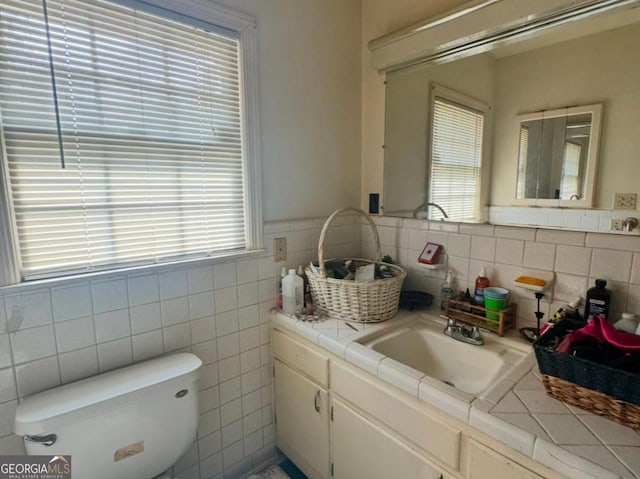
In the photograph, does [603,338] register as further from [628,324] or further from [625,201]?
[625,201]

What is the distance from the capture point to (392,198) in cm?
188

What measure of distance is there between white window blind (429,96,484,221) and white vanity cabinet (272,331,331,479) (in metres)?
0.94

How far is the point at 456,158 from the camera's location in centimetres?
169

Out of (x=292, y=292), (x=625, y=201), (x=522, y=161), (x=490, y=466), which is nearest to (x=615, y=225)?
(x=625, y=201)

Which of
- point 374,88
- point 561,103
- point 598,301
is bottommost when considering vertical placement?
point 598,301

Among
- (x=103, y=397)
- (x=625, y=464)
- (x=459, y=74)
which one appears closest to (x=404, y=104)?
(x=459, y=74)

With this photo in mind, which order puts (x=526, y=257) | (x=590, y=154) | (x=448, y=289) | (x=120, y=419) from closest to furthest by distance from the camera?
(x=120, y=419)
(x=590, y=154)
(x=526, y=257)
(x=448, y=289)

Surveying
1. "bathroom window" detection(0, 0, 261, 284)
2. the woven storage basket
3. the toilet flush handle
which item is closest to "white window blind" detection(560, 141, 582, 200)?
the woven storage basket

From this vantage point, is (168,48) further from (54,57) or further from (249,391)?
(249,391)

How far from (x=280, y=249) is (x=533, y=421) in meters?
1.18

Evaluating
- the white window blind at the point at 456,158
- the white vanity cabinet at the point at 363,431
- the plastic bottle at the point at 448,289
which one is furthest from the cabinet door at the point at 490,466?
the white window blind at the point at 456,158

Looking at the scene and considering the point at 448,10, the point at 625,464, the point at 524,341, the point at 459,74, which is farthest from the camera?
the point at 459,74

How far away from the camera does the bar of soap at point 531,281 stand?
50.0 inches

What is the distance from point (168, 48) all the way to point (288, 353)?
53.7 inches
